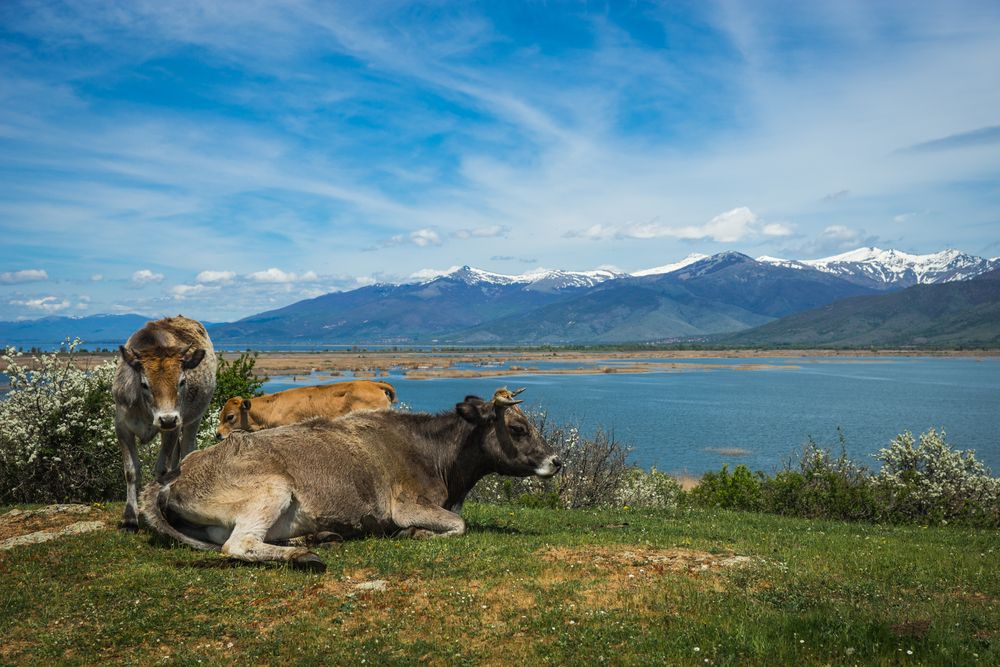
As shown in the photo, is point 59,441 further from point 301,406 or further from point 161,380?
point 161,380

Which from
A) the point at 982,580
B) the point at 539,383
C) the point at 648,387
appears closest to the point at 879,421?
the point at 648,387

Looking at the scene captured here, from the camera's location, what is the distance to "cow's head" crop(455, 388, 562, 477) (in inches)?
467

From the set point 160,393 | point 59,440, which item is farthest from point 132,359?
point 59,440

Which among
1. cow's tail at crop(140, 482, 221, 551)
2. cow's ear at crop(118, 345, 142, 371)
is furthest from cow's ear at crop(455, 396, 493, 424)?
cow's ear at crop(118, 345, 142, 371)

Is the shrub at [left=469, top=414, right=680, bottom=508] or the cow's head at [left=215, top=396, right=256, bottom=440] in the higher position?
the cow's head at [left=215, top=396, right=256, bottom=440]

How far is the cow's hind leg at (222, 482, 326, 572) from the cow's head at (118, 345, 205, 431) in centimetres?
184

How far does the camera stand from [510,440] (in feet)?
39.0

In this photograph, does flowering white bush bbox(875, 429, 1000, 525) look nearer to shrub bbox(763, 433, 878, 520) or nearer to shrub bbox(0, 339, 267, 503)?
shrub bbox(763, 433, 878, 520)

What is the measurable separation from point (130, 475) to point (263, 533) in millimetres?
3657

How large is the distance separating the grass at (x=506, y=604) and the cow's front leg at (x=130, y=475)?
0.36 meters

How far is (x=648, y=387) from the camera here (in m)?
110

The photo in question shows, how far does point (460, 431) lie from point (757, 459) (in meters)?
42.2

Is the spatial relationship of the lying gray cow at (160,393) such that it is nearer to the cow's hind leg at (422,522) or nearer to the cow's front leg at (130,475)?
the cow's front leg at (130,475)

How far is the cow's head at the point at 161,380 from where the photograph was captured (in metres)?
10.1
